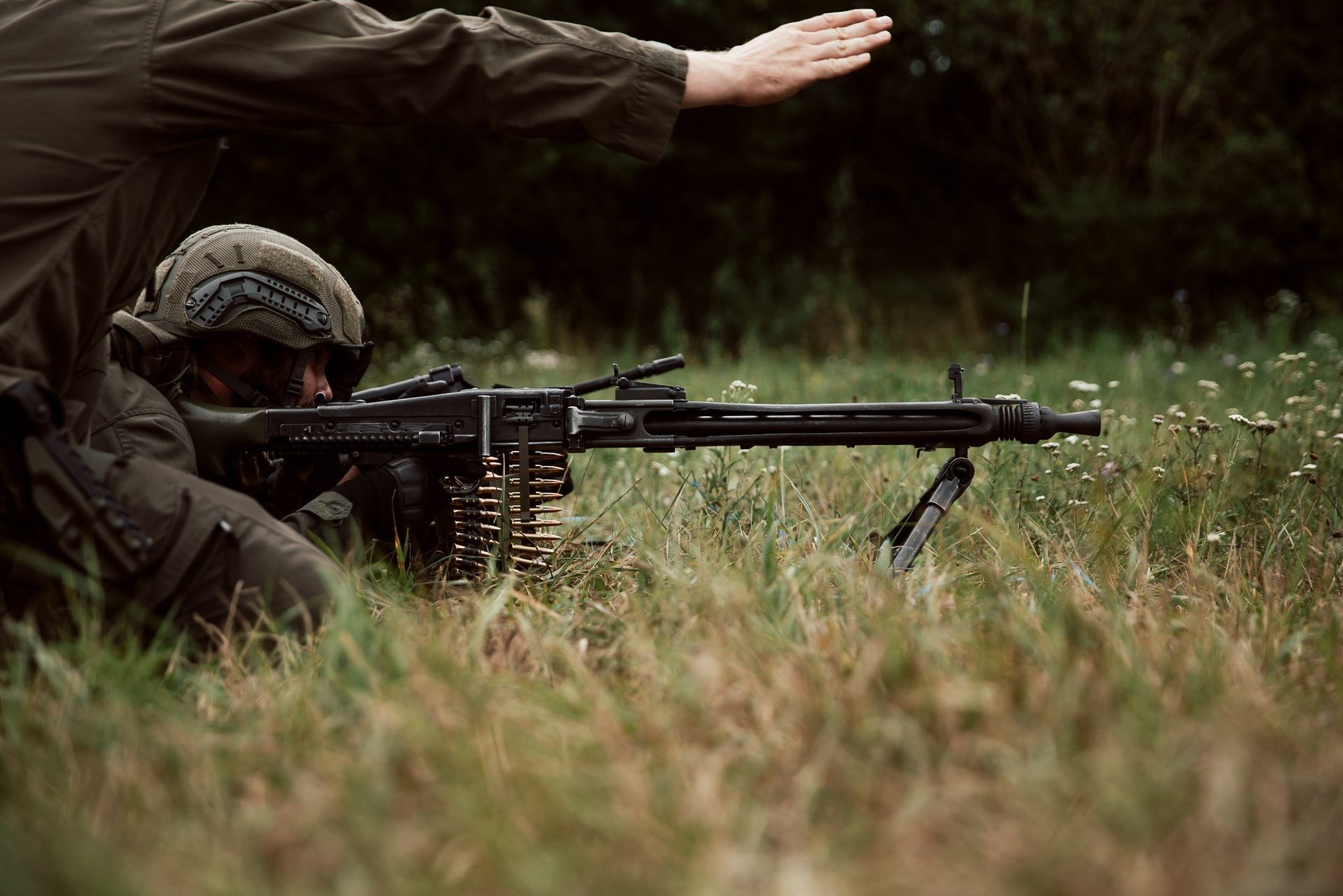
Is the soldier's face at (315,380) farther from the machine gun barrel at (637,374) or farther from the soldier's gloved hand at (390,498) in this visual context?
the machine gun barrel at (637,374)

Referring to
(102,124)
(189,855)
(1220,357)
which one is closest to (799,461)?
(102,124)

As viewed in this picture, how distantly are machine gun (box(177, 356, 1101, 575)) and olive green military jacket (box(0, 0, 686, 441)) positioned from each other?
0.82m

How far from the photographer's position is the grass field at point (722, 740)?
176 cm

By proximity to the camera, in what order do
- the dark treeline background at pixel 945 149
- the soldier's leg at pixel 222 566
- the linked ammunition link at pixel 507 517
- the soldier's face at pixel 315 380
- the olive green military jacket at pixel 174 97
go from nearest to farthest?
1. the olive green military jacket at pixel 174 97
2. the soldier's leg at pixel 222 566
3. the linked ammunition link at pixel 507 517
4. the soldier's face at pixel 315 380
5. the dark treeline background at pixel 945 149

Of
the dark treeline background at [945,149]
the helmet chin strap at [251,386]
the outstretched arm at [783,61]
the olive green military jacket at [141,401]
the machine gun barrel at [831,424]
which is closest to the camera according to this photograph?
the outstretched arm at [783,61]

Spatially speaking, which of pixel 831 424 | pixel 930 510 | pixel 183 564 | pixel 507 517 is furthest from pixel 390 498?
pixel 930 510

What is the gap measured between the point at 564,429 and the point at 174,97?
1445mm

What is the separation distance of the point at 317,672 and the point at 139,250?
1137mm

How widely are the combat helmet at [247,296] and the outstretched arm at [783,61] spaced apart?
1558mm

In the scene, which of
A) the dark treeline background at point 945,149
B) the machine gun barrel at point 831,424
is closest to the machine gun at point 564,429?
the machine gun barrel at point 831,424

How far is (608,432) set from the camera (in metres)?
3.56

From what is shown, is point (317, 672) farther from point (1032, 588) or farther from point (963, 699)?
point (1032, 588)

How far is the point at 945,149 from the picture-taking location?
56.9ft

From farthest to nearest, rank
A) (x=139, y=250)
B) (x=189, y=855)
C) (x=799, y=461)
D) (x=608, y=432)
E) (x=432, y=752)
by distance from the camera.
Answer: (x=799, y=461), (x=608, y=432), (x=139, y=250), (x=432, y=752), (x=189, y=855)
